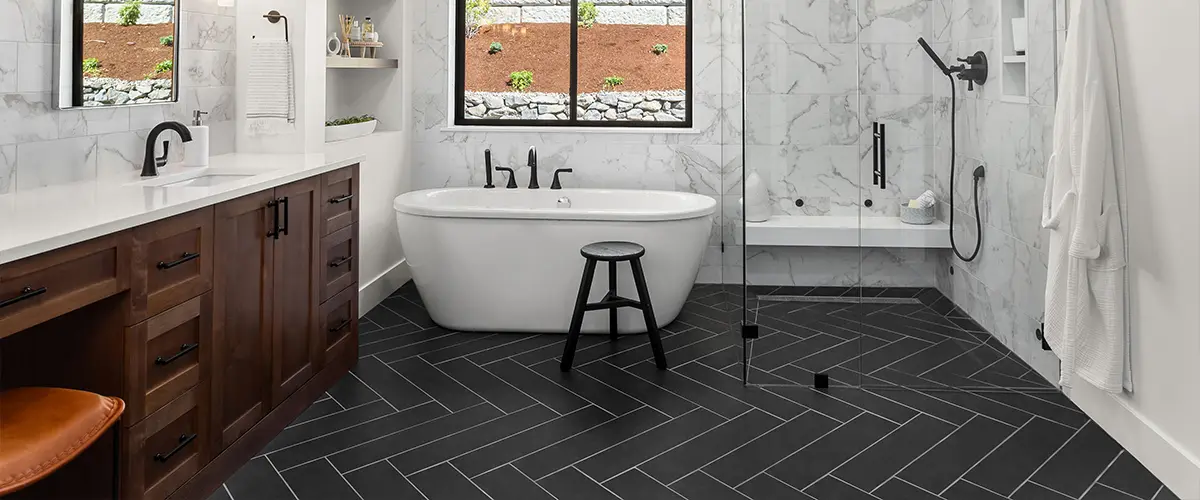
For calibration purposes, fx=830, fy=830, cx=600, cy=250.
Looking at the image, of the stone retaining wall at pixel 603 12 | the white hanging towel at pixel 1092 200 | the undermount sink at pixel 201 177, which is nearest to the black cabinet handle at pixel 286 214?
the undermount sink at pixel 201 177

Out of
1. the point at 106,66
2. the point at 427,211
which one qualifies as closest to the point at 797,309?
the point at 427,211

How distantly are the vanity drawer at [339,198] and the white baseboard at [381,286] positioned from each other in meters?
0.86

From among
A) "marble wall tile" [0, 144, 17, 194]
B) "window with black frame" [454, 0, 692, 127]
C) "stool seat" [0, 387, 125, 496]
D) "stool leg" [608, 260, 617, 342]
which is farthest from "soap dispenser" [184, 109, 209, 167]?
"window with black frame" [454, 0, 692, 127]

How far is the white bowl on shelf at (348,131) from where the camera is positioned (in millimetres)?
4367

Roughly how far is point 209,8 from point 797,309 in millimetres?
2798

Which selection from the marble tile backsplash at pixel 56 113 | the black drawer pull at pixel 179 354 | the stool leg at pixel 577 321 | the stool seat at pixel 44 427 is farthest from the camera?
the stool leg at pixel 577 321

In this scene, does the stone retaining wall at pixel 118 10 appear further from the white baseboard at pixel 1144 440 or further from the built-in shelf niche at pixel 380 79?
the white baseboard at pixel 1144 440

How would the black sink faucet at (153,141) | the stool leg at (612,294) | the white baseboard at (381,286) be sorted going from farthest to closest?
the white baseboard at (381,286)
the stool leg at (612,294)
the black sink faucet at (153,141)

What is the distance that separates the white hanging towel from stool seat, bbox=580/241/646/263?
169cm

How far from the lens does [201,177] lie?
10.3ft

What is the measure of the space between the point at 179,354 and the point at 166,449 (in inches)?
9.9

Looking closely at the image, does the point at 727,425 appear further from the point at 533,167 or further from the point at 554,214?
the point at 533,167

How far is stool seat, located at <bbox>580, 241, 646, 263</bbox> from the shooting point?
3.73m

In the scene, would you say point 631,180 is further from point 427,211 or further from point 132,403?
point 132,403
